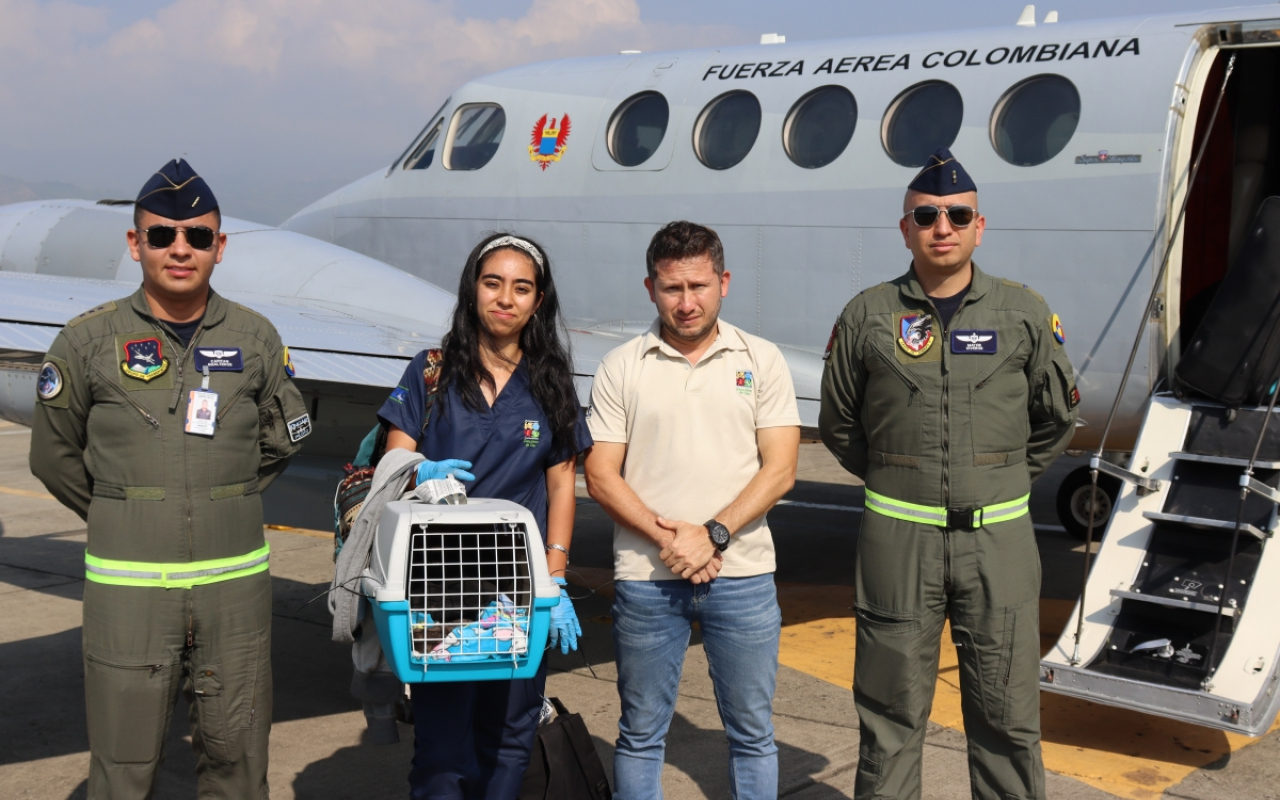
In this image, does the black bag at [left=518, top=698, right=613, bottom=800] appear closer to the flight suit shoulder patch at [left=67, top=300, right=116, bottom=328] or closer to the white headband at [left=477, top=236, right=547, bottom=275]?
the white headband at [left=477, top=236, right=547, bottom=275]

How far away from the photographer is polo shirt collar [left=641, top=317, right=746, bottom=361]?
377 cm

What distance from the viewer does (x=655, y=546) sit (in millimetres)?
3695

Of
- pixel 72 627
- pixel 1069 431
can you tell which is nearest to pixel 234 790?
pixel 1069 431

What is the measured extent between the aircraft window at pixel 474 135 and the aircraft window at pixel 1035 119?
372cm

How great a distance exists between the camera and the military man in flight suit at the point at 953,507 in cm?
371

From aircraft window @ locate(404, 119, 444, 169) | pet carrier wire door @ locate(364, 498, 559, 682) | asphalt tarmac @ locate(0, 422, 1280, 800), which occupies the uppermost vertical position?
aircraft window @ locate(404, 119, 444, 169)

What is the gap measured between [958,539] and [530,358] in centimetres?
152

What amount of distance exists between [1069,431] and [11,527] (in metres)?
10.3

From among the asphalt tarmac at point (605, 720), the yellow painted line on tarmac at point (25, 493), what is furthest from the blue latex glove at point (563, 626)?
the yellow painted line on tarmac at point (25, 493)

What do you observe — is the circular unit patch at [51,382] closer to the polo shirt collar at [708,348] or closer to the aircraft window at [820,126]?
the polo shirt collar at [708,348]

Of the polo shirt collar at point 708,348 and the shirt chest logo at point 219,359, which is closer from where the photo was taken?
the shirt chest logo at point 219,359

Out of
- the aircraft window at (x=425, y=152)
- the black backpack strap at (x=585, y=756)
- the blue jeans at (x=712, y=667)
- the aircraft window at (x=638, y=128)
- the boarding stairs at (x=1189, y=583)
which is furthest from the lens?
the aircraft window at (x=425, y=152)

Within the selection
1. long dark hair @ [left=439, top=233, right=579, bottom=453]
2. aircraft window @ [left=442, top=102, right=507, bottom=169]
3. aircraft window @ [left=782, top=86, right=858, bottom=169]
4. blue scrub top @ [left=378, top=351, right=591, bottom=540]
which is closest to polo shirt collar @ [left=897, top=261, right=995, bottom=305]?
long dark hair @ [left=439, top=233, right=579, bottom=453]

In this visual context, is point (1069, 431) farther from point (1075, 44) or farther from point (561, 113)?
point (561, 113)
